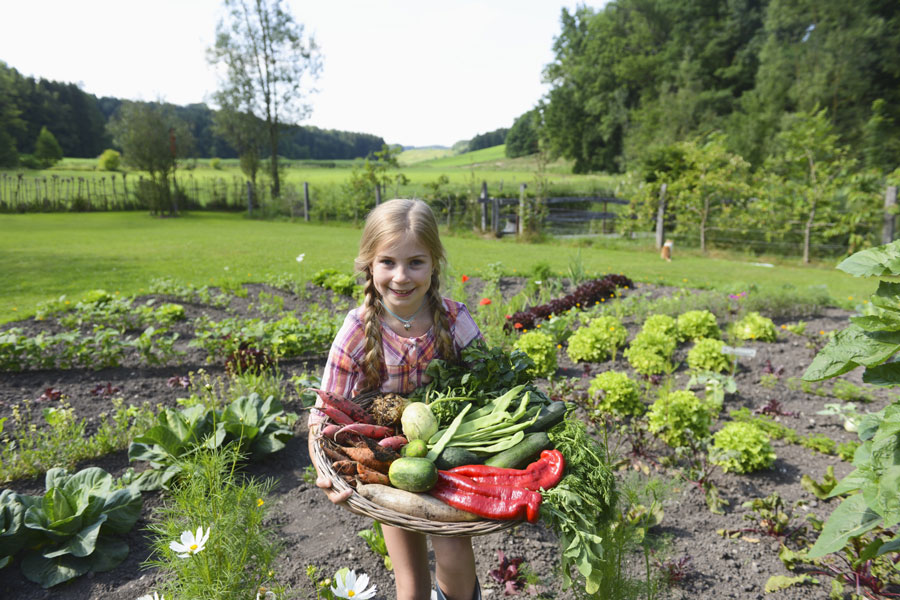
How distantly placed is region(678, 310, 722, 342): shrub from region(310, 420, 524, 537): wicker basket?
4793mm

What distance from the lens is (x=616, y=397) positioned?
397 centimetres

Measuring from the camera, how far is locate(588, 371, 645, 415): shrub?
3.99m

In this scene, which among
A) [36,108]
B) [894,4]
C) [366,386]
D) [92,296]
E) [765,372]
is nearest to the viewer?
[366,386]

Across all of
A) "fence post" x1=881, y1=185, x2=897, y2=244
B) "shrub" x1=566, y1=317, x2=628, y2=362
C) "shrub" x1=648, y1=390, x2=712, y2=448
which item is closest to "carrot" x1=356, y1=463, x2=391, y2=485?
"shrub" x1=648, y1=390, x2=712, y2=448

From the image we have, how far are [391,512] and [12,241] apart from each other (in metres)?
18.6

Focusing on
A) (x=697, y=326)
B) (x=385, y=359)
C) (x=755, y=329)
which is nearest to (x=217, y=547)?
(x=385, y=359)

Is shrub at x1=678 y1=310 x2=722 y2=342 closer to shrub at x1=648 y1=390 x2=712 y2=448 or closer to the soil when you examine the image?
the soil

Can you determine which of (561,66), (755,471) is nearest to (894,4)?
(561,66)

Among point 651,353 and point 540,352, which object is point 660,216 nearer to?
point 651,353

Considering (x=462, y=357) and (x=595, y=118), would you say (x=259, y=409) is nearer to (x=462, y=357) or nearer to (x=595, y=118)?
(x=462, y=357)

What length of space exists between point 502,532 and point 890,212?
14183 mm

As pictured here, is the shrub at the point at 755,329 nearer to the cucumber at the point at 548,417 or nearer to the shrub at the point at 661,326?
the shrub at the point at 661,326

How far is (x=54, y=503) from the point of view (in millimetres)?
2684

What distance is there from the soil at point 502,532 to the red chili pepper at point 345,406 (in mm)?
1163
